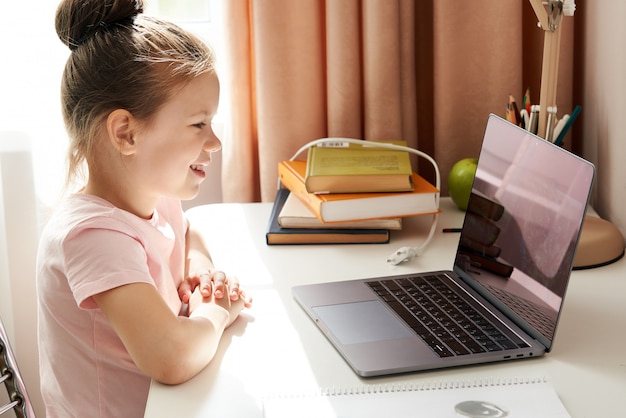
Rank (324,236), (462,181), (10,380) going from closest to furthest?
(10,380) < (324,236) < (462,181)

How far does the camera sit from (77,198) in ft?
3.54

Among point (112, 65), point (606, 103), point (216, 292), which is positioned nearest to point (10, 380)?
point (216, 292)

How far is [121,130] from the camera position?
3.58 ft

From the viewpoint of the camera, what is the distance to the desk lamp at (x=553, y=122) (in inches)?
47.7

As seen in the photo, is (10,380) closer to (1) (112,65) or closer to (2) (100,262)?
(2) (100,262)

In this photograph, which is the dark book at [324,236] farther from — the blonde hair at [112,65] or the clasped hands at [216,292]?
the blonde hair at [112,65]

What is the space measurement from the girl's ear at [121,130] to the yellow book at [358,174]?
A: 1.24 feet

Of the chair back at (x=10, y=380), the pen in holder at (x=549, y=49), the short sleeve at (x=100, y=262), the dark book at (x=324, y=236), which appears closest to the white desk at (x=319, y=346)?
the dark book at (x=324, y=236)

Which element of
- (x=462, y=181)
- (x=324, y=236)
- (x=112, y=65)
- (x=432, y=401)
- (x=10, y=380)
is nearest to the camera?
(x=432, y=401)

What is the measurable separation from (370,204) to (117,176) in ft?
1.46

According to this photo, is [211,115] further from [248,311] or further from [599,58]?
[599,58]

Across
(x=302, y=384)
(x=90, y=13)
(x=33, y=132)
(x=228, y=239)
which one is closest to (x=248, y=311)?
(x=302, y=384)

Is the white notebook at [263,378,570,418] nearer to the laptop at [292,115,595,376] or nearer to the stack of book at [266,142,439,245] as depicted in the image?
the laptop at [292,115,595,376]

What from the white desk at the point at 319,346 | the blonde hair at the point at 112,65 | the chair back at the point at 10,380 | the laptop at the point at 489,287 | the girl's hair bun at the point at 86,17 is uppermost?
the girl's hair bun at the point at 86,17
